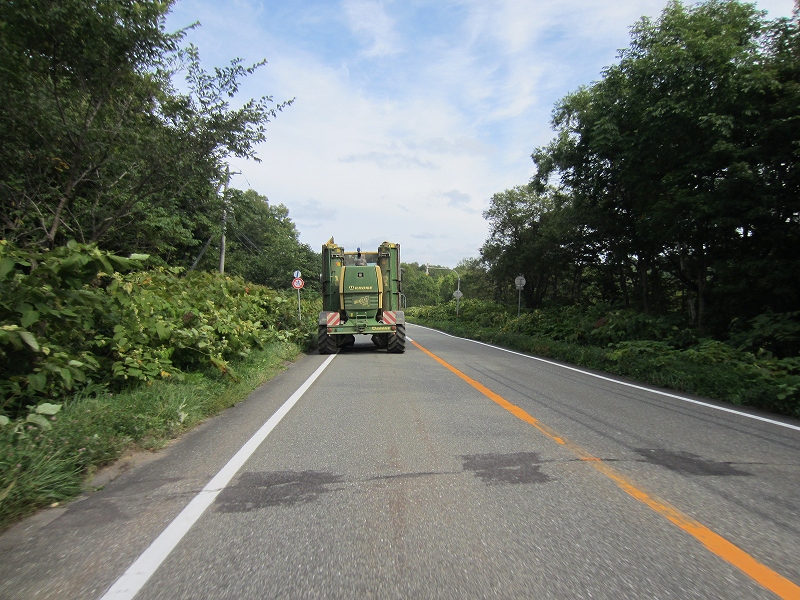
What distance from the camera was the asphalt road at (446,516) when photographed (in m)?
2.79

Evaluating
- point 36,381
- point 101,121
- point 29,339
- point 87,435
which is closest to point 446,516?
point 87,435

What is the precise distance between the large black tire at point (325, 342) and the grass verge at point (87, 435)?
28.7 feet

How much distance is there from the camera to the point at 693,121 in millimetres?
14094

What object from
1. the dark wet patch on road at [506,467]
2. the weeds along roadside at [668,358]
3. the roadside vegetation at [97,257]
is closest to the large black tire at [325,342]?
the roadside vegetation at [97,257]

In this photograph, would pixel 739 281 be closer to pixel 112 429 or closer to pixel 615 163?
pixel 615 163

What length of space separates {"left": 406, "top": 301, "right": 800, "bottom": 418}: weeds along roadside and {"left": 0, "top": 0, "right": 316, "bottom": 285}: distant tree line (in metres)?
9.08

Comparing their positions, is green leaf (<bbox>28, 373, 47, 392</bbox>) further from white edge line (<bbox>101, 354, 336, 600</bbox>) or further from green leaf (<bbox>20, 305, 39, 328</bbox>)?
white edge line (<bbox>101, 354, 336, 600</bbox>)

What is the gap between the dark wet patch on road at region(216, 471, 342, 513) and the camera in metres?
3.89

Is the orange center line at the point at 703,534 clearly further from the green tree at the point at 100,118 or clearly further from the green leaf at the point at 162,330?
the green tree at the point at 100,118

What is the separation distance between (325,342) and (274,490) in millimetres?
12950

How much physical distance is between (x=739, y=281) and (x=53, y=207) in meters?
16.0

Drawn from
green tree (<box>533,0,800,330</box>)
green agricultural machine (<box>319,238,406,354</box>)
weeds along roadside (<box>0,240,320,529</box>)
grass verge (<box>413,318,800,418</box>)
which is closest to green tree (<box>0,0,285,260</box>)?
weeds along roadside (<box>0,240,320,529</box>)

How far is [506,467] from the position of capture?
4715 millimetres

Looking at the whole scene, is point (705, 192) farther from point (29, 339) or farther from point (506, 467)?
point (29, 339)
